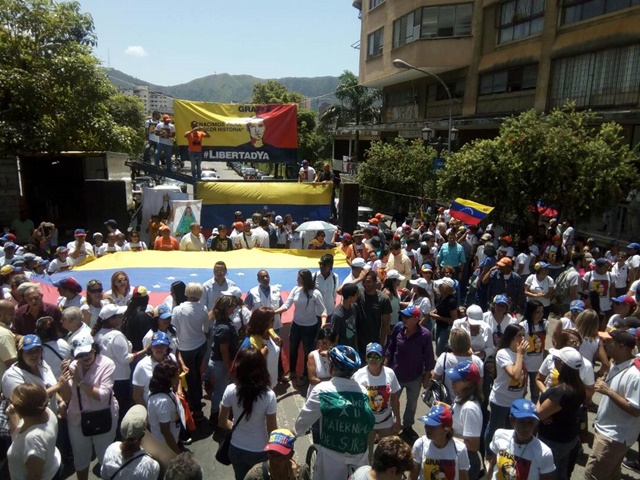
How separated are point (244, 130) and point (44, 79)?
6.34 meters

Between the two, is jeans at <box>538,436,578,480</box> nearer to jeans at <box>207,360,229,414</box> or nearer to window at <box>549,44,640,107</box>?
jeans at <box>207,360,229,414</box>

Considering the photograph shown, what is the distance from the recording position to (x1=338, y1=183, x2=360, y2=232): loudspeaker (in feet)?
43.5

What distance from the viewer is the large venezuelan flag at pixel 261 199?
44.0 ft

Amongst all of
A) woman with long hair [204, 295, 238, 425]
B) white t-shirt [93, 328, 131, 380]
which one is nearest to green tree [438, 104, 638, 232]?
woman with long hair [204, 295, 238, 425]

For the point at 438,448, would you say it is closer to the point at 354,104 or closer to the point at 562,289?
the point at 562,289

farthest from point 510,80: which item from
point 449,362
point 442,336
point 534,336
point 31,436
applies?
point 31,436

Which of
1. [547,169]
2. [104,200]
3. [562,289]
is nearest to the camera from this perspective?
[562,289]

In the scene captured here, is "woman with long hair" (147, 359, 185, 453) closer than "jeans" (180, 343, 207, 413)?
Yes

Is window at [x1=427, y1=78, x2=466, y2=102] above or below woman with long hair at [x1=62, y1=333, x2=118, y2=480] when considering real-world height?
above

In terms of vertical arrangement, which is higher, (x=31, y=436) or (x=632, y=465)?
(x=31, y=436)

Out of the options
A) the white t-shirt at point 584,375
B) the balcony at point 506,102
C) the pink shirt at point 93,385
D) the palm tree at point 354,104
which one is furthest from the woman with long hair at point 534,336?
the palm tree at point 354,104

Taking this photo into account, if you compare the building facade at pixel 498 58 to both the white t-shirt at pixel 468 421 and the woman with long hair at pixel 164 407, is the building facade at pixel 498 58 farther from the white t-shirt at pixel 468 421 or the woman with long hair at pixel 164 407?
the woman with long hair at pixel 164 407

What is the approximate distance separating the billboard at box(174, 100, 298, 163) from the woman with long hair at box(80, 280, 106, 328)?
932 centimetres

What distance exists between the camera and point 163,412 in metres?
3.90
